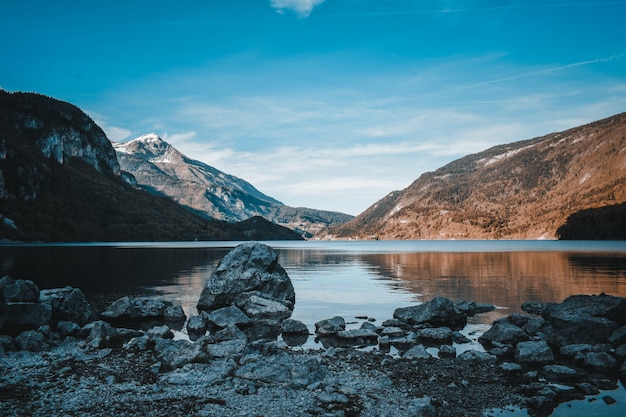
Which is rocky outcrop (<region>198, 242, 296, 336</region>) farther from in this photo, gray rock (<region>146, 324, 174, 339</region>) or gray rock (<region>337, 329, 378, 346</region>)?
gray rock (<region>337, 329, 378, 346</region>)

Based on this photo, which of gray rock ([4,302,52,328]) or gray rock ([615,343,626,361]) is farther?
gray rock ([4,302,52,328])

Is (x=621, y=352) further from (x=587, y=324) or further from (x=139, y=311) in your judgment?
(x=139, y=311)

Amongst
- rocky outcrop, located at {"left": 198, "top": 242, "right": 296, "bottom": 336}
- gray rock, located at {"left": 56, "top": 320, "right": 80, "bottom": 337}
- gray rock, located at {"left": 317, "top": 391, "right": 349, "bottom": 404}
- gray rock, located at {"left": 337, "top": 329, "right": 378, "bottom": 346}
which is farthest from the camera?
rocky outcrop, located at {"left": 198, "top": 242, "right": 296, "bottom": 336}

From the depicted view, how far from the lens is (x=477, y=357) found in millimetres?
20891

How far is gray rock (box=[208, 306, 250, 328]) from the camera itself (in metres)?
30.7

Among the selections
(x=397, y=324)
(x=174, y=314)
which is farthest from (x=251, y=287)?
(x=397, y=324)

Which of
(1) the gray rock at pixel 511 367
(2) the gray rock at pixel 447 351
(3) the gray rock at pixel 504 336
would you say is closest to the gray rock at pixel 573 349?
(3) the gray rock at pixel 504 336

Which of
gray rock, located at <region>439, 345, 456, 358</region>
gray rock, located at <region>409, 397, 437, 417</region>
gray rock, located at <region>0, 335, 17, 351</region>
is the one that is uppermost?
gray rock, located at <region>0, 335, 17, 351</region>

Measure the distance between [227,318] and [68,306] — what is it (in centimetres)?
1286

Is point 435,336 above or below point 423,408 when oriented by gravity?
below

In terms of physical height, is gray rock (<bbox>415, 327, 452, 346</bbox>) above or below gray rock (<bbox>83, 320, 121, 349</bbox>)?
below

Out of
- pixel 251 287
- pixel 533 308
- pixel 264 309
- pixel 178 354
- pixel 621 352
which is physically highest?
pixel 251 287

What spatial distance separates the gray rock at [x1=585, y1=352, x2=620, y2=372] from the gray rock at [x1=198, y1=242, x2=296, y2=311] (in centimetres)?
2551

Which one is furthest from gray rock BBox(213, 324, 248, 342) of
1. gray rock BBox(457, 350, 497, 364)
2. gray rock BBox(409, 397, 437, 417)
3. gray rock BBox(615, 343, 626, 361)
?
gray rock BBox(615, 343, 626, 361)
